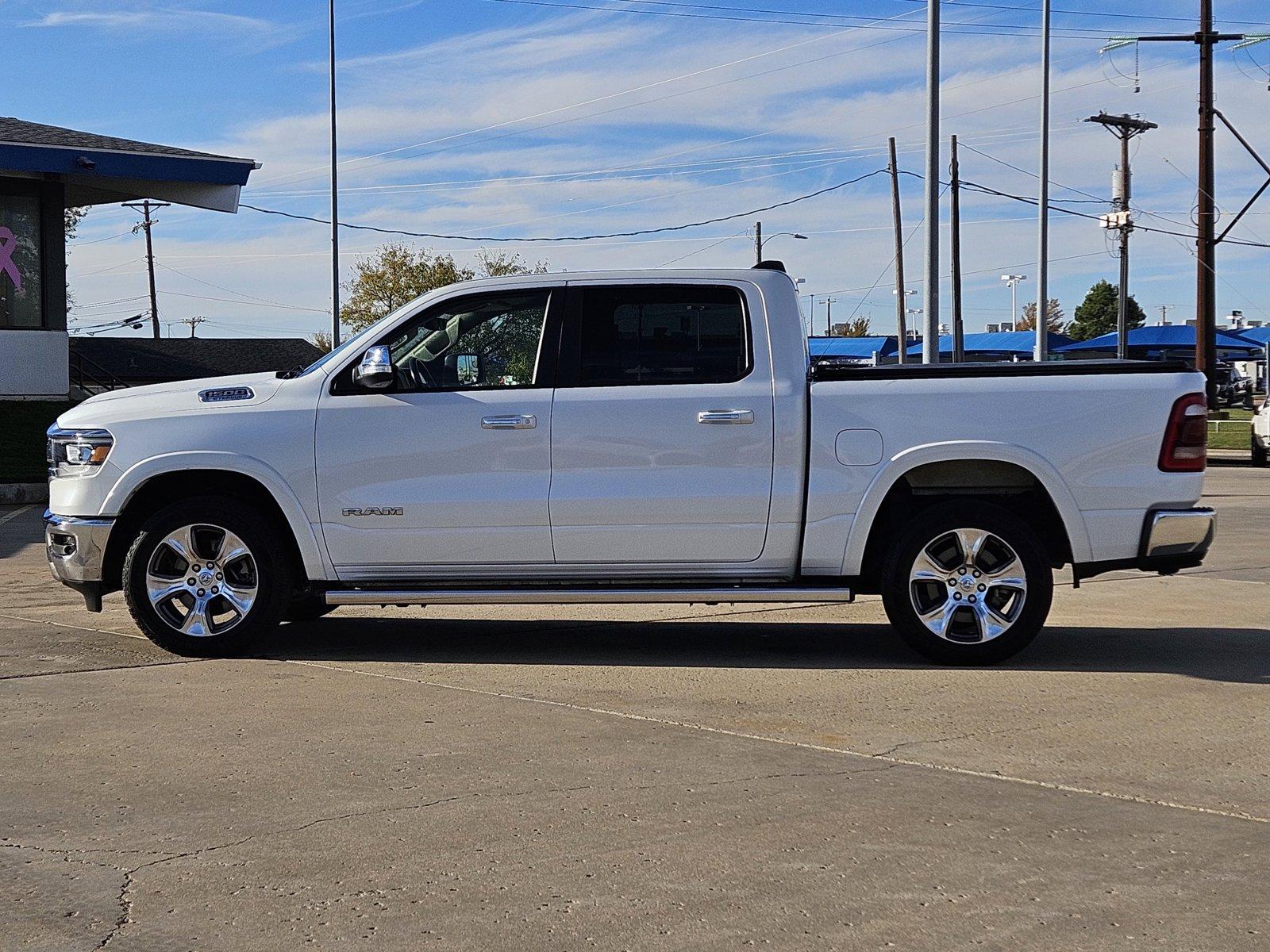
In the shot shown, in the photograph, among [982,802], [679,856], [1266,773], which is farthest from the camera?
[1266,773]

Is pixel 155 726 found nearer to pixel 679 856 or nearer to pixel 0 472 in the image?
pixel 679 856

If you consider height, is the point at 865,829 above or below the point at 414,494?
below

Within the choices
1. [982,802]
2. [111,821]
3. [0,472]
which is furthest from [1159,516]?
[0,472]

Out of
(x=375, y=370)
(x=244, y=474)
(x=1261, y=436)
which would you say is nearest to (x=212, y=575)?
(x=244, y=474)

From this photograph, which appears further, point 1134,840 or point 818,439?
point 818,439

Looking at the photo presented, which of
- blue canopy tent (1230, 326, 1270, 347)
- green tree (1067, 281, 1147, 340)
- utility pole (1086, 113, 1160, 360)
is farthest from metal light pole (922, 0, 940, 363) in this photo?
green tree (1067, 281, 1147, 340)

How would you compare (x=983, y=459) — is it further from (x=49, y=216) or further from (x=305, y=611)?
(x=49, y=216)

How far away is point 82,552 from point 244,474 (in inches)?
37.9

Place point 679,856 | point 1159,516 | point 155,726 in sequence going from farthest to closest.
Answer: point 1159,516 → point 155,726 → point 679,856

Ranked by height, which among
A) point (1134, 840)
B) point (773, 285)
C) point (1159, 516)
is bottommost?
point (1134, 840)

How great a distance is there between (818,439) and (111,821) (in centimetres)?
406

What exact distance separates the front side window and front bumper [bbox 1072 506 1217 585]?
3.26 metres

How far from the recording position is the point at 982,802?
5.22 m

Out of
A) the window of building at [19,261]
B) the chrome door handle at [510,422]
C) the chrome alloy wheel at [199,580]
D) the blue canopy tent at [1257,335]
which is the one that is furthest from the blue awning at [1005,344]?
the chrome alloy wheel at [199,580]
